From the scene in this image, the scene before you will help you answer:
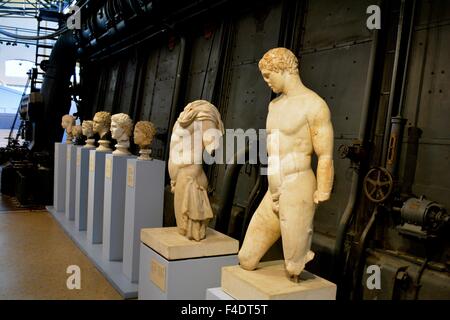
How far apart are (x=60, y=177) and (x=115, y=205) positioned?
2722mm

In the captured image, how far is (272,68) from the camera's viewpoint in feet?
6.60

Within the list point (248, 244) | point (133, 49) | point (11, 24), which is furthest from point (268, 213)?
point (11, 24)

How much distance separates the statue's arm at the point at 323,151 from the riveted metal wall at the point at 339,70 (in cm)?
127

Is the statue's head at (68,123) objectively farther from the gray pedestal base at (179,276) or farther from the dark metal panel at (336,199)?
the dark metal panel at (336,199)

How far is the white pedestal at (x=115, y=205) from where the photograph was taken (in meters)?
3.93

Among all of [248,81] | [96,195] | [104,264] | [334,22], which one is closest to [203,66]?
[248,81]

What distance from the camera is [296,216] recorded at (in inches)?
74.9

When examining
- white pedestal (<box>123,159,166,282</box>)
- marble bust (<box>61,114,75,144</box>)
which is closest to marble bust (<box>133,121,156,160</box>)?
white pedestal (<box>123,159,166,282</box>)

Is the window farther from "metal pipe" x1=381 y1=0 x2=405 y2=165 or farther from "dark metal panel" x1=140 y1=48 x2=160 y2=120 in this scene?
"metal pipe" x1=381 y1=0 x2=405 y2=165

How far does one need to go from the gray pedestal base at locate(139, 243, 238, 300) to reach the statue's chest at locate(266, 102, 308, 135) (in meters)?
1.04

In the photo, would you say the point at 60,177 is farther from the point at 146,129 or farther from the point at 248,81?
the point at 248,81

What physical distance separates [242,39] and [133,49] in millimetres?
3727

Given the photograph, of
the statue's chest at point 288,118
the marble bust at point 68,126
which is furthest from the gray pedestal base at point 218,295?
the marble bust at point 68,126

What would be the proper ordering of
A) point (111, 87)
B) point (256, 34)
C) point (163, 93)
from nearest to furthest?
point (256, 34) < point (163, 93) < point (111, 87)
